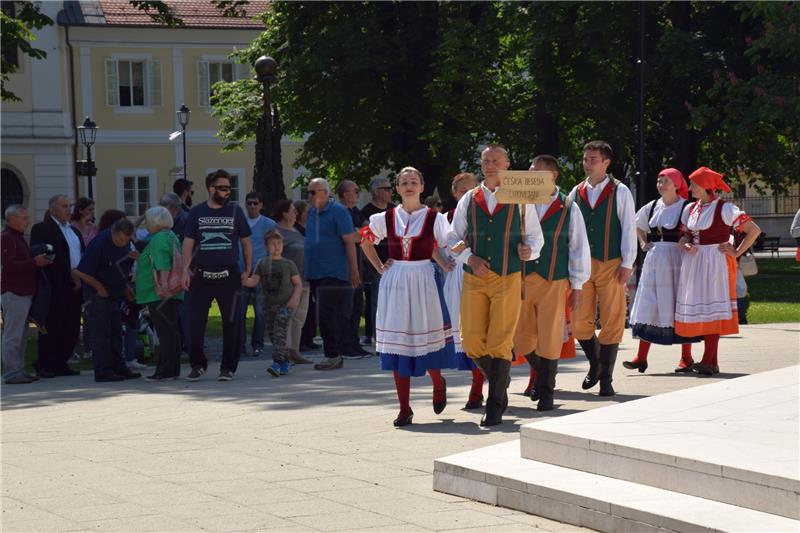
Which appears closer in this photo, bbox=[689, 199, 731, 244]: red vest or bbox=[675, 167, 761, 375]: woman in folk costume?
bbox=[675, 167, 761, 375]: woman in folk costume

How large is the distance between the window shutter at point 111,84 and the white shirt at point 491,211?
42507 millimetres

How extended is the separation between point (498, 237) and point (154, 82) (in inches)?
1705

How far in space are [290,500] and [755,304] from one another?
1860cm

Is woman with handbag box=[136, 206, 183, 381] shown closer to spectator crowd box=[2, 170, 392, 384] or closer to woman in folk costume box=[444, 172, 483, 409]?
spectator crowd box=[2, 170, 392, 384]

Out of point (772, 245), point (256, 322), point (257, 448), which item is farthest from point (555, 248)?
point (772, 245)

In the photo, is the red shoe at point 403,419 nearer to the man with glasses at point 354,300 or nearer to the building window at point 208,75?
the man with glasses at point 354,300

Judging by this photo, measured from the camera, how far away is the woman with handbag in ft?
44.7

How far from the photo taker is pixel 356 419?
33.9ft

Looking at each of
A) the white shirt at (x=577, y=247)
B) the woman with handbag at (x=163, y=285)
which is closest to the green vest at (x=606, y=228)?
the white shirt at (x=577, y=247)

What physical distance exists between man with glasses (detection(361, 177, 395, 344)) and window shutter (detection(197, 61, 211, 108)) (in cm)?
3575

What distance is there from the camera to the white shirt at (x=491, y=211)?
982cm

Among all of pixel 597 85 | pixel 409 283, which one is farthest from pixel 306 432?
pixel 597 85

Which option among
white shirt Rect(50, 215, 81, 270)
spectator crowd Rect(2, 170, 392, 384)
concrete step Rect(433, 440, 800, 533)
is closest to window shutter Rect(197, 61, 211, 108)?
spectator crowd Rect(2, 170, 392, 384)

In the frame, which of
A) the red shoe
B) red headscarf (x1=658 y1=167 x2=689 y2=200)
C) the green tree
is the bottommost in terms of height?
the red shoe
